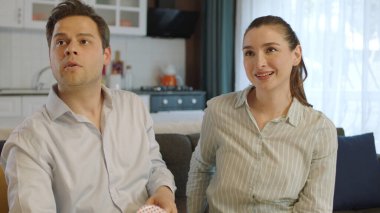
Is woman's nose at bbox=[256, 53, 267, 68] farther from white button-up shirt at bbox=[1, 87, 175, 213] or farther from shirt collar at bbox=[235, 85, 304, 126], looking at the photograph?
white button-up shirt at bbox=[1, 87, 175, 213]

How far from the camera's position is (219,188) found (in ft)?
4.81

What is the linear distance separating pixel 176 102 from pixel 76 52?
11.7 feet

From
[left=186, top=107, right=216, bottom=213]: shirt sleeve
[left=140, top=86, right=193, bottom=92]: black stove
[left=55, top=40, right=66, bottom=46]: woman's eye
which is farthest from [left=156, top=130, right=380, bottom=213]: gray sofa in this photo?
[left=140, top=86, right=193, bottom=92]: black stove

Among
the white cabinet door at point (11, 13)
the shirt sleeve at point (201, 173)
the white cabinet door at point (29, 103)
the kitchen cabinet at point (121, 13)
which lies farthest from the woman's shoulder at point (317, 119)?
the white cabinet door at point (11, 13)

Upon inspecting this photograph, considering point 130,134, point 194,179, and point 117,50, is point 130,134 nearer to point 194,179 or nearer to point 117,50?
point 194,179

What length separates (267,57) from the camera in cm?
141

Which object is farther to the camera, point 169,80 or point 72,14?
point 169,80

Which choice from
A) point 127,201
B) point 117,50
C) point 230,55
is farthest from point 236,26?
point 127,201

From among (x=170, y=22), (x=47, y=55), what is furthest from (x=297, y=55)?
(x=47, y=55)

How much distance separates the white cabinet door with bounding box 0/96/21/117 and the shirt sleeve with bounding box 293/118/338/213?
3341mm

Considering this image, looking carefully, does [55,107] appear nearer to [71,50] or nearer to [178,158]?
[71,50]

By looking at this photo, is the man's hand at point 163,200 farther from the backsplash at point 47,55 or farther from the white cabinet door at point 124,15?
the backsplash at point 47,55

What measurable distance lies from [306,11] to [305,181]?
2.63 m

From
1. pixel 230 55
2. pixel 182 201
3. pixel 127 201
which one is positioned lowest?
pixel 182 201
